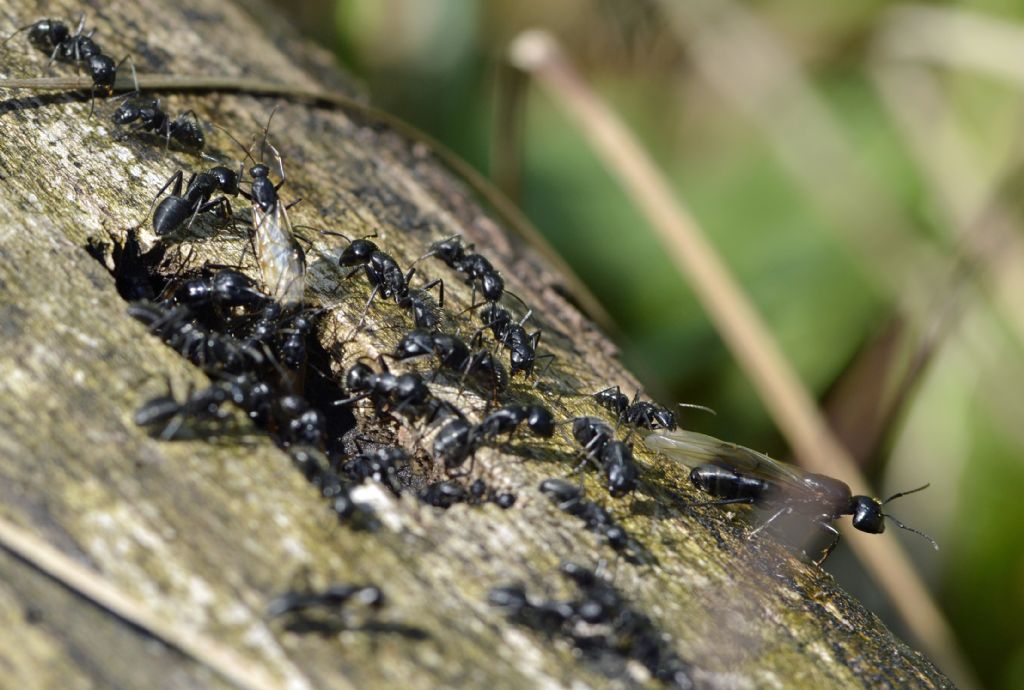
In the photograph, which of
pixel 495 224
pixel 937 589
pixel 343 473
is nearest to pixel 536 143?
pixel 495 224

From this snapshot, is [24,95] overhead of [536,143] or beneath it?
beneath

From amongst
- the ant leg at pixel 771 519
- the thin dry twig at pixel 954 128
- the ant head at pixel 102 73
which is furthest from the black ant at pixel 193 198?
the thin dry twig at pixel 954 128

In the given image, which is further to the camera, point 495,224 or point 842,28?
point 842,28

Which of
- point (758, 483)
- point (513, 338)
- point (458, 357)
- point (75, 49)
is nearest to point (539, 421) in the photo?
point (458, 357)

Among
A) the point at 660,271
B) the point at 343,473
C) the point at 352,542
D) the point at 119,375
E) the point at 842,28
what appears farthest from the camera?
the point at 842,28

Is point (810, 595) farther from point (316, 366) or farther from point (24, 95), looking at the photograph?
point (24, 95)

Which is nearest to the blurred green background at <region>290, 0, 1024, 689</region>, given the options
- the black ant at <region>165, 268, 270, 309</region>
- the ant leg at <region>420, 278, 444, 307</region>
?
the ant leg at <region>420, 278, 444, 307</region>

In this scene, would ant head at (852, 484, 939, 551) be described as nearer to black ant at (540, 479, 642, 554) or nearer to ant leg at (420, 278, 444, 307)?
black ant at (540, 479, 642, 554)
